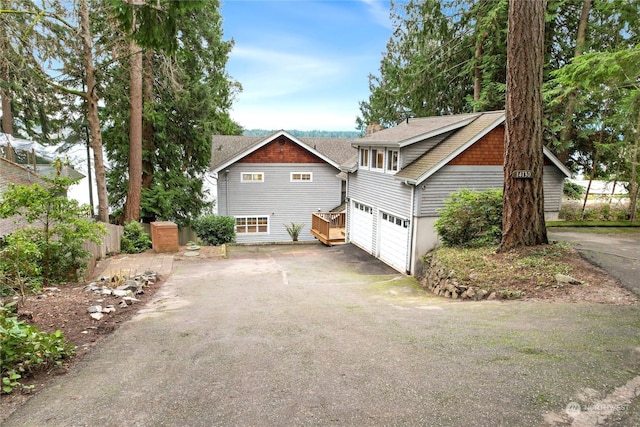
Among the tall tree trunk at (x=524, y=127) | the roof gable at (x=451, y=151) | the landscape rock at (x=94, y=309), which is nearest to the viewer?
the landscape rock at (x=94, y=309)

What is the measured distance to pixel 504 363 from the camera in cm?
446

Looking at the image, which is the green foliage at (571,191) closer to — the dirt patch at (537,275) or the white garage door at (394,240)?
the white garage door at (394,240)

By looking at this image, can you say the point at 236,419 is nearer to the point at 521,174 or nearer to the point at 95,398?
the point at 95,398

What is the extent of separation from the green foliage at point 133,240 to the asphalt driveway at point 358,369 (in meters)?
8.16

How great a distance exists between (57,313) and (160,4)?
17.6 feet

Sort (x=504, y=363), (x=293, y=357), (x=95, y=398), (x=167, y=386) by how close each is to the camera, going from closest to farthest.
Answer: (x=95, y=398), (x=167, y=386), (x=504, y=363), (x=293, y=357)

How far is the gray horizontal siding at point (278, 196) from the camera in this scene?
22797 mm

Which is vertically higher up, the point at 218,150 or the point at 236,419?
the point at 218,150

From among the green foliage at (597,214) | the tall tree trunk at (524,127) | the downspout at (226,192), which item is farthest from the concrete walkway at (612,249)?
the downspout at (226,192)

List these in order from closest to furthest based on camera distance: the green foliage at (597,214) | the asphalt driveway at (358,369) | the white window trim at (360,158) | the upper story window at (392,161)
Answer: the asphalt driveway at (358,369)
the upper story window at (392,161)
the white window trim at (360,158)
the green foliage at (597,214)

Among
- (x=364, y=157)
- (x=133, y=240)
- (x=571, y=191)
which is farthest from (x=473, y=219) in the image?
(x=571, y=191)

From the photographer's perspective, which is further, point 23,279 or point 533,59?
point 533,59

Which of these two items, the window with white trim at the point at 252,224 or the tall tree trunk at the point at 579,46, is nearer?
the tall tree trunk at the point at 579,46

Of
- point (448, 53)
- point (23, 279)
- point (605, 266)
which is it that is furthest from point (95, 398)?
point (448, 53)
